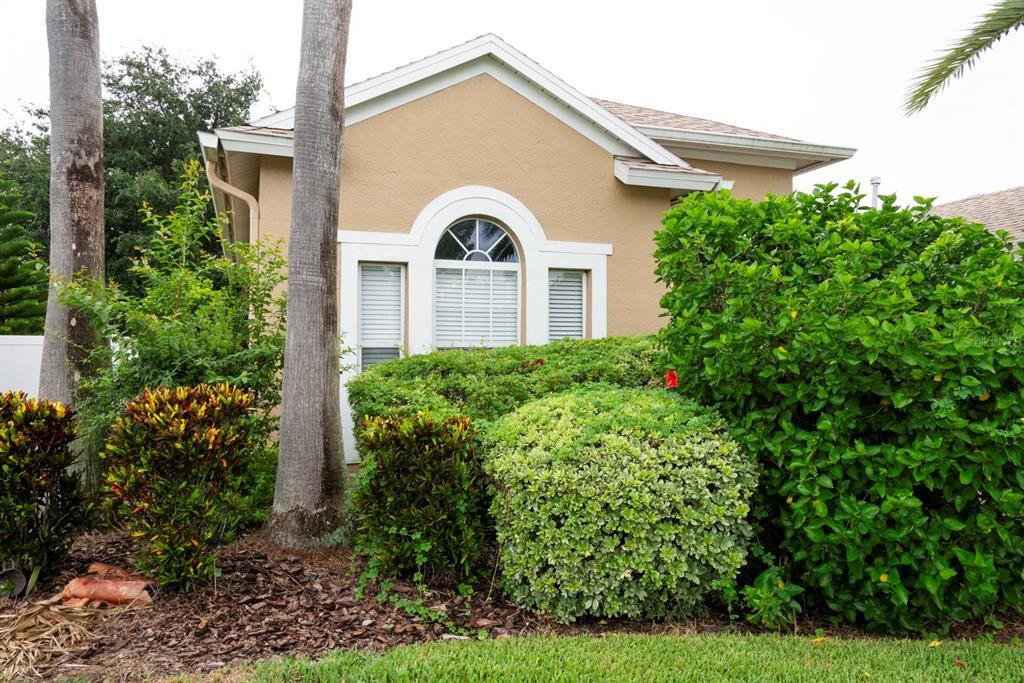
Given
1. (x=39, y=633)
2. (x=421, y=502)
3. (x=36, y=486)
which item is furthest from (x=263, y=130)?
(x=39, y=633)

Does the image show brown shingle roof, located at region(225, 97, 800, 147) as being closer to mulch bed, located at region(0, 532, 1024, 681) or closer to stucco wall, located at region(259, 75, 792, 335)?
stucco wall, located at region(259, 75, 792, 335)

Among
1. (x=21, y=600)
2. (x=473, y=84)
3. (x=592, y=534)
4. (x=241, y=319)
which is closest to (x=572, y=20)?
(x=473, y=84)

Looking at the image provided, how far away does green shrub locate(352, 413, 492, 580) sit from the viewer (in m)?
4.45

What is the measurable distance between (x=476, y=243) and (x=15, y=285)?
1656 centimetres

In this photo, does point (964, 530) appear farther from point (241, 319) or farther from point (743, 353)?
point (241, 319)

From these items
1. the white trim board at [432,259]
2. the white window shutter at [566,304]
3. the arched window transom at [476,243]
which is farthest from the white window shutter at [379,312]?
the white window shutter at [566,304]

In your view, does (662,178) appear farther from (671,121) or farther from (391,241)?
(391,241)

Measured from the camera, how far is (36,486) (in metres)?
4.51

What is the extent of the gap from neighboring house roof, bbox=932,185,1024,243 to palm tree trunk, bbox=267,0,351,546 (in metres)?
17.2

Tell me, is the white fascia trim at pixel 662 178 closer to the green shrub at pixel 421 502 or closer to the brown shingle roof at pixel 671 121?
the brown shingle roof at pixel 671 121

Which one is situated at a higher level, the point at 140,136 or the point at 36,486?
the point at 140,136

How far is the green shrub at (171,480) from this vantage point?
4188 millimetres

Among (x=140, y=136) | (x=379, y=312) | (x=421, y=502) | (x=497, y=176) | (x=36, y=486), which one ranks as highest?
(x=140, y=136)

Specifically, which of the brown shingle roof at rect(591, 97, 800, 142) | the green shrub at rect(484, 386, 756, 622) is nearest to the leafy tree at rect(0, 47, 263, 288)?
the brown shingle roof at rect(591, 97, 800, 142)
